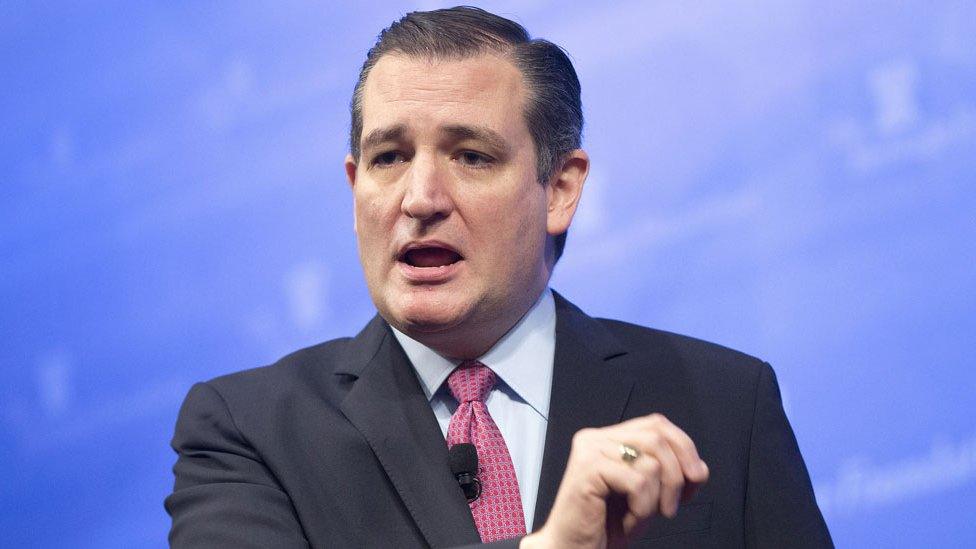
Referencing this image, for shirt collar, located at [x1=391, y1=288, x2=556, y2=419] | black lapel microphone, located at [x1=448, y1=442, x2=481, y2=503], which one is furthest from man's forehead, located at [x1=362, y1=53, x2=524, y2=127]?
black lapel microphone, located at [x1=448, y1=442, x2=481, y2=503]

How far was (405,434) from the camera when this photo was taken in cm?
206

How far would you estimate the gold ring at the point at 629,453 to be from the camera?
4.78 feet

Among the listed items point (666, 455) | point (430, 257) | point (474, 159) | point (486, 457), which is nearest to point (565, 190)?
point (474, 159)

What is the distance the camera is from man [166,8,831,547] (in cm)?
200

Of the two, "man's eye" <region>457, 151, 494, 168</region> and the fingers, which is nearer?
the fingers

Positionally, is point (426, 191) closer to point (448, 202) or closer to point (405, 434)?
point (448, 202)

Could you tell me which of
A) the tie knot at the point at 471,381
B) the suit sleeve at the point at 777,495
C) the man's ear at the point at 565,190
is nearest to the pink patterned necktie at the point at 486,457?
the tie knot at the point at 471,381

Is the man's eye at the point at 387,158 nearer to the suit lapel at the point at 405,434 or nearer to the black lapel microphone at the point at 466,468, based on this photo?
the suit lapel at the point at 405,434

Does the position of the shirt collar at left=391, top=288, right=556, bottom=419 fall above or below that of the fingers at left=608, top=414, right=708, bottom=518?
above

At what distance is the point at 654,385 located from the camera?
2229mm

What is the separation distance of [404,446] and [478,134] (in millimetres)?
555

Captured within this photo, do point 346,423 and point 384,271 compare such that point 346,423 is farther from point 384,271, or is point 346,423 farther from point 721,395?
point 721,395

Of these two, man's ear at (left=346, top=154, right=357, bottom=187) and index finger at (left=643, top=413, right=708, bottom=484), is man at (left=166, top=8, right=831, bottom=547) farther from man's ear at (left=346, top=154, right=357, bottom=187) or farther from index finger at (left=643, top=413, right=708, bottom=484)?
index finger at (left=643, top=413, right=708, bottom=484)

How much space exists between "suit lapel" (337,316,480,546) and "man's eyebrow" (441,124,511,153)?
42 centimetres
